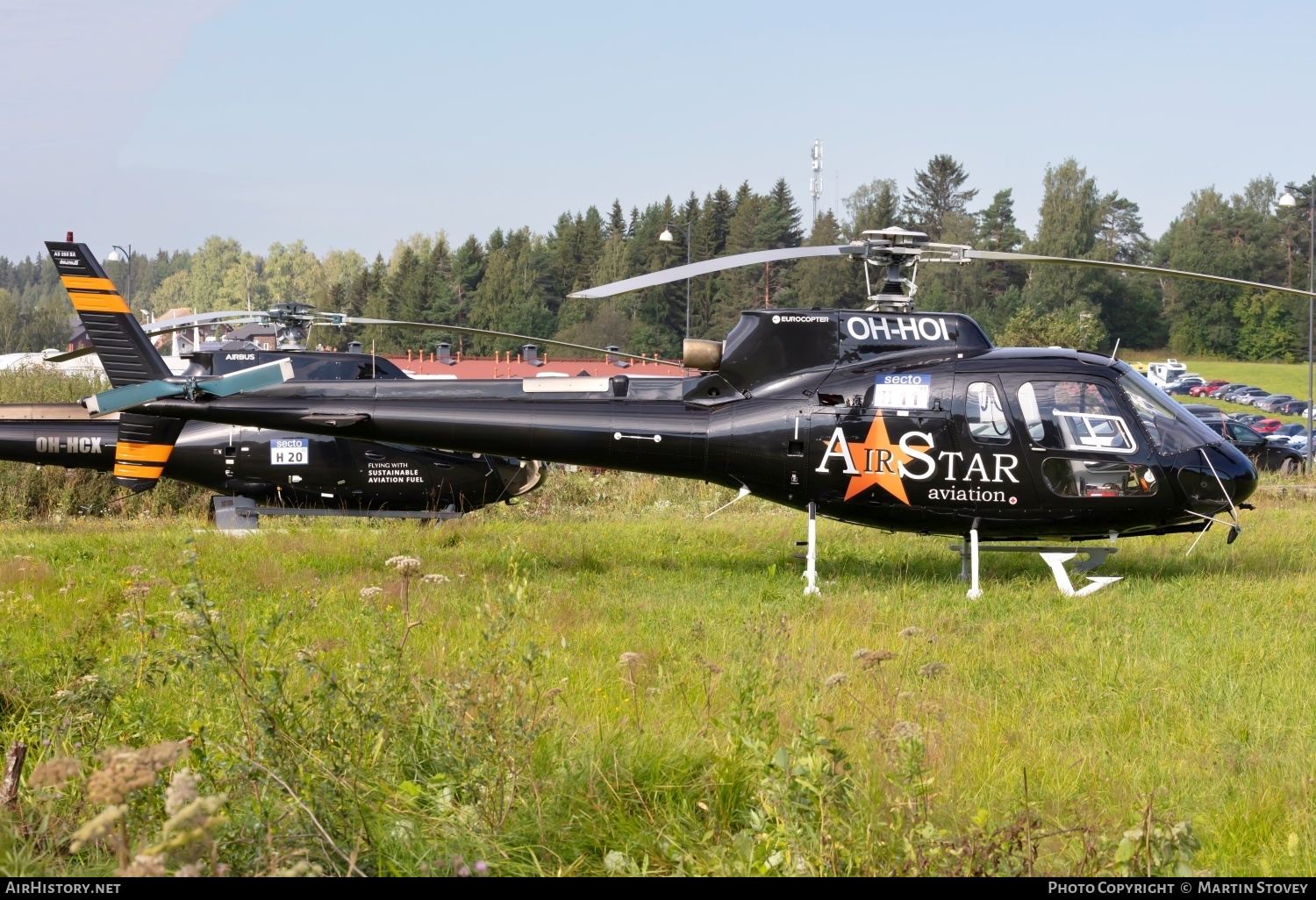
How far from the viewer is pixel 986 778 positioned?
5.20m

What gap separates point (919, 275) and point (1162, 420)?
240ft

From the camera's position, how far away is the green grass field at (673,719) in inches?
159

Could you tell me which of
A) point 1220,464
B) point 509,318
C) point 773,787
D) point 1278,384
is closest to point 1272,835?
point 773,787

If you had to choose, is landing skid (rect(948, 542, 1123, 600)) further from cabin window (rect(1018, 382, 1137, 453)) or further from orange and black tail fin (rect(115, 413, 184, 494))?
orange and black tail fin (rect(115, 413, 184, 494))

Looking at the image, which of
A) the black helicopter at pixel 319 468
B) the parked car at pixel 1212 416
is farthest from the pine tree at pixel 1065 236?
the black helicopter at pixel 319 468

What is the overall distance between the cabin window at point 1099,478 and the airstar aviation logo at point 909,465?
1.27ft

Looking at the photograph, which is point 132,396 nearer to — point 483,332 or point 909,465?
point 483,332

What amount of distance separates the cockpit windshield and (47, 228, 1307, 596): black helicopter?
0.06 feet

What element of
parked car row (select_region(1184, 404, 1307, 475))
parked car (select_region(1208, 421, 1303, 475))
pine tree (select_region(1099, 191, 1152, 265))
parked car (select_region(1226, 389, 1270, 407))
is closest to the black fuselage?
parked car row (select_region(1184, 404, 1307, 475))

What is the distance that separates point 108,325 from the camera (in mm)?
11875

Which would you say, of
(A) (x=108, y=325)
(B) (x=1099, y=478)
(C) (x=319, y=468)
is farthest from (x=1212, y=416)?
(A) (x=108, y=325)

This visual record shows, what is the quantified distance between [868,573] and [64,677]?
7372mm

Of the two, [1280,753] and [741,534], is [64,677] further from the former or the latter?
[741,534]

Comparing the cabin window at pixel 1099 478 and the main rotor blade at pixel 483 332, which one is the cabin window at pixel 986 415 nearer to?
the cabin window at pixel 1099 478
